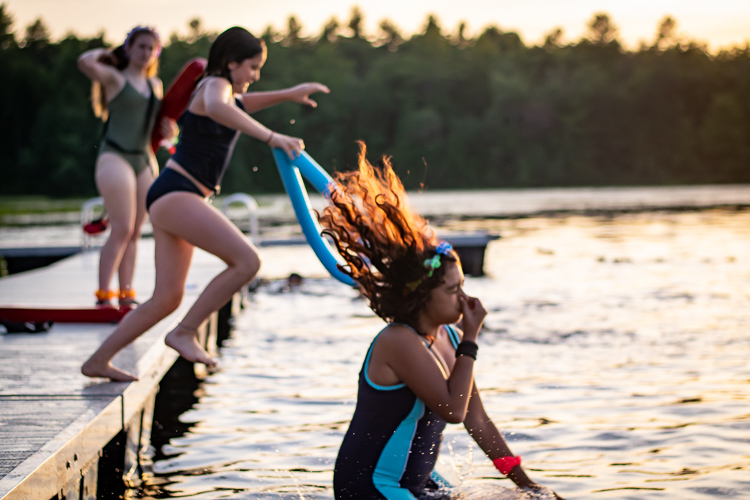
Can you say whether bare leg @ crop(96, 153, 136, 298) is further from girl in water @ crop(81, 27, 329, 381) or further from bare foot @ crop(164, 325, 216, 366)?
bare foot @ crop(164, 325, 216, 366)

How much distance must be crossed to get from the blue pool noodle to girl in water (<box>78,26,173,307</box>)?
2.00 meters

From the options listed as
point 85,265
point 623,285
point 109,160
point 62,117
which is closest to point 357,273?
point 109,160

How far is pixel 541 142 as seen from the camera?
8731 centimetres

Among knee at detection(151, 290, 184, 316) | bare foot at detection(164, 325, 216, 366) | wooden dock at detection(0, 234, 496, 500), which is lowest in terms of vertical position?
wooden dock at detection(0, 234, 496, 500)

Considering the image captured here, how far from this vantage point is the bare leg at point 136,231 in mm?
6258

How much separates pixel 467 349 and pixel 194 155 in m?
1.92

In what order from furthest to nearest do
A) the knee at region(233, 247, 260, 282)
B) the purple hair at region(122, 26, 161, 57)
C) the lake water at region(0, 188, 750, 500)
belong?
the purple hair at region(122, 26, 161, 57), the lake water at region(0, 188, 750, 500), the knee at region(233, 247, 260, 282)

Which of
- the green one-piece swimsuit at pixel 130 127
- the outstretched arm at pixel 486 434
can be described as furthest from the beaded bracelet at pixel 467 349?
the green one-piece swimsuit at pixel 130 127

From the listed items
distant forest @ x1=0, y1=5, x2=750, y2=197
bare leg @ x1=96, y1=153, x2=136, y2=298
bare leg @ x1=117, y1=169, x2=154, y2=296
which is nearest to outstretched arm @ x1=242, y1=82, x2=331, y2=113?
bare leg @ x1=96, y1=153, x2=136, y2=298

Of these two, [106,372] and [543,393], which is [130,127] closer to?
[106,372]

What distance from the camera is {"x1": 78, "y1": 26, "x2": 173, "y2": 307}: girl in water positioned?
6023 millimetres

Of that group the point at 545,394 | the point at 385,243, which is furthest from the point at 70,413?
the point at 545,394

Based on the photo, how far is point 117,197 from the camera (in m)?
6.00

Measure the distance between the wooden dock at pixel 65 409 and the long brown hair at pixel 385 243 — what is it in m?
1.38
